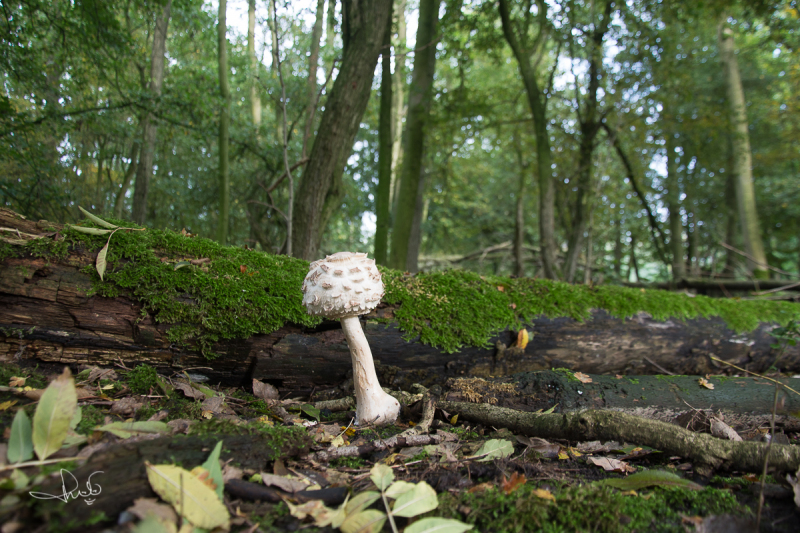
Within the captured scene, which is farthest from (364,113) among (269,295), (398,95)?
(398,95)

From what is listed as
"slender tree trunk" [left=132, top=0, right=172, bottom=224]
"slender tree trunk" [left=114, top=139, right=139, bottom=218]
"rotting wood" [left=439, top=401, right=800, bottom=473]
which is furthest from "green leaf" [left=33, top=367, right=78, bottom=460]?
"slender tree trunk" [left=114, top=139, right=139, bottom=218]

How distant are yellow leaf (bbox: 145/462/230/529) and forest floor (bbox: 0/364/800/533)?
0.02m

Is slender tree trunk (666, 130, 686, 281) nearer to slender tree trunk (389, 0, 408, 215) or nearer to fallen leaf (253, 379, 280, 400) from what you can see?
slender tree trunk (389, 0, 408, 215)

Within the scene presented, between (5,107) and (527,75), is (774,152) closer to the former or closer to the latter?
(527,75)

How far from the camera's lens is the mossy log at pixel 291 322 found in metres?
2.52

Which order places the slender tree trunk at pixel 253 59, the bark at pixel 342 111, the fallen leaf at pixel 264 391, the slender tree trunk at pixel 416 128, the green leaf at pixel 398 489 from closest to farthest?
the green leaf at pixel 398 489, the fallen leaf at pixel 264 391, the bark at pixel 342 111, the slender tree trunk at pixel 416 128, the slender tree trunk at pixel 253 59

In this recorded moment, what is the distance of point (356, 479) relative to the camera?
175 centimetres

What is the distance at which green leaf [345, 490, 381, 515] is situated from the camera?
1.40 metres

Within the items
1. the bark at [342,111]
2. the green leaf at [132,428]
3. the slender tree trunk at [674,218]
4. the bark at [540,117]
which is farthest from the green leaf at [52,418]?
the slender tree trunk at [674,218]

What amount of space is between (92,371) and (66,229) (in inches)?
38.1

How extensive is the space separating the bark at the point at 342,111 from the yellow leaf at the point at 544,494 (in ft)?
12.8

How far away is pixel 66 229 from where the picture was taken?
260 centimetres

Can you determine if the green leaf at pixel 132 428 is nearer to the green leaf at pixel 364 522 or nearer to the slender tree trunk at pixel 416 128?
the green leaf at pixel 364 522

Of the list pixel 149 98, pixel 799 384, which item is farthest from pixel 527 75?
pixel 149 98
